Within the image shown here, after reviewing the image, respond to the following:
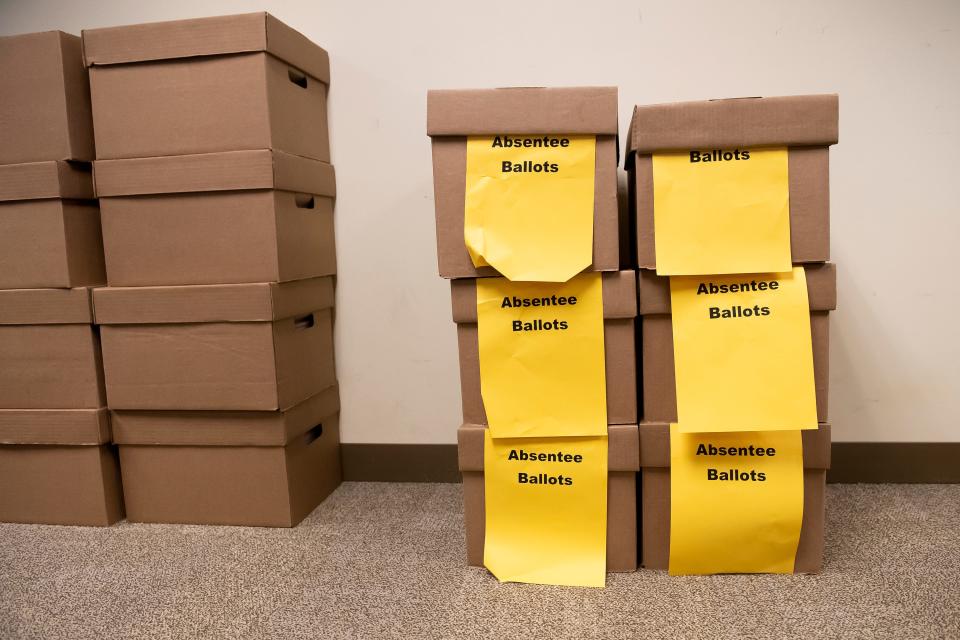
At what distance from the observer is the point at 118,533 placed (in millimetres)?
1463

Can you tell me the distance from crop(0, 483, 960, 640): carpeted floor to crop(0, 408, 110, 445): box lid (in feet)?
0.65

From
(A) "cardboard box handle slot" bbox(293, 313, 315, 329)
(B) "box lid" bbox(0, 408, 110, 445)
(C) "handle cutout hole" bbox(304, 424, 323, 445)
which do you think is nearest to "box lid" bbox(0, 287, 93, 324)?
(B) "box lid" bbox(0, 408, 110, 445)

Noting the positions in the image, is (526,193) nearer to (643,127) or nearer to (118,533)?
(643,127)

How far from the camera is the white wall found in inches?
58.5

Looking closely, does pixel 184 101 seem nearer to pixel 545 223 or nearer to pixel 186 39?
pixel 186 39

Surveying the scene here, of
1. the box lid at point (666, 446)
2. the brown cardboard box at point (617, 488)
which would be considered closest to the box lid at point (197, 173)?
the brown cardboard box at point (617, 488)

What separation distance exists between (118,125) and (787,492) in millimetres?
1453

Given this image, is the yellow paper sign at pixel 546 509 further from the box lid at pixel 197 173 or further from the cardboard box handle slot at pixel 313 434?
the box lid at pixel 197 173

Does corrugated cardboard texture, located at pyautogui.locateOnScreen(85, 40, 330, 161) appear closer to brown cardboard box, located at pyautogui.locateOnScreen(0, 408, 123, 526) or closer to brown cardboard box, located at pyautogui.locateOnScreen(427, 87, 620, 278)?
brown cardboard box, located at pyautogui.locateOnScreen(427, 87, 620, 278)

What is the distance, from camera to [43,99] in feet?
4.64

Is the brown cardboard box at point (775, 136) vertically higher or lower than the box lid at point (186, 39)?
lower

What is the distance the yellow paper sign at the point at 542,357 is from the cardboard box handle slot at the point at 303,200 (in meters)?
0.55

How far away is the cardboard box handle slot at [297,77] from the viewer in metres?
1.47

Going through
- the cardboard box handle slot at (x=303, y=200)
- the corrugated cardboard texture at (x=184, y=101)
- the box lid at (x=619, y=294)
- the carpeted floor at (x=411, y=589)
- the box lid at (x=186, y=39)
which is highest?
the box lid at (x=186, y=39)
